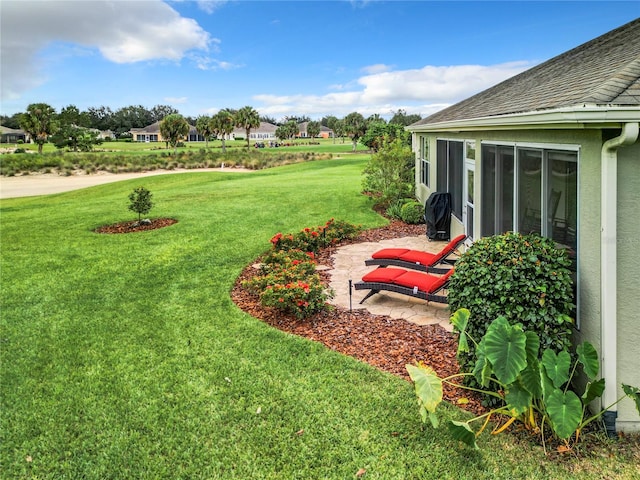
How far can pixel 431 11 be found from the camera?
23719 mm

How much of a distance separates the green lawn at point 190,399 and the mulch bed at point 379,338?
0.25 meters

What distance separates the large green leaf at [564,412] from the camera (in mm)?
3654

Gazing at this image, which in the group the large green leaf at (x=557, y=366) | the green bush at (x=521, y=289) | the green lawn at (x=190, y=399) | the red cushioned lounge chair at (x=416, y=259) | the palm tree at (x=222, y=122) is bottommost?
the green lawn at (x=190, y=399)


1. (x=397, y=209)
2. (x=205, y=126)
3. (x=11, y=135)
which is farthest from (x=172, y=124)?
(x=11, y=135)

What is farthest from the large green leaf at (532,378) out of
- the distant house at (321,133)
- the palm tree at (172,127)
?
the distant house at (321,133)

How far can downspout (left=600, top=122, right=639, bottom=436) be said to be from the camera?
396 cm

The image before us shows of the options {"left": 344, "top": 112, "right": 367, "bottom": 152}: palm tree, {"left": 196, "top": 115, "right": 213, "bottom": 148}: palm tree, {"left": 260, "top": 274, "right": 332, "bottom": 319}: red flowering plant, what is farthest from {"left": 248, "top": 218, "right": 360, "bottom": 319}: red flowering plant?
{"left": 196, "top": 115, "right": 213, "bottom": 148}: palm tree

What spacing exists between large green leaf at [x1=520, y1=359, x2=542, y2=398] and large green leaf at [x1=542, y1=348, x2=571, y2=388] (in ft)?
0.27

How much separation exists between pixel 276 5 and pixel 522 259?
83.2ft

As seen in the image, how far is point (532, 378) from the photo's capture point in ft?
13.1

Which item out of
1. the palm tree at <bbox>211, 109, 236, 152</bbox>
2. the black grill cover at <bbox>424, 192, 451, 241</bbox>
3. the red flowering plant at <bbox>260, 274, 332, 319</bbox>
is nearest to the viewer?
the red flowering plant at <bbox>260, 274, 332, 319</bbox>

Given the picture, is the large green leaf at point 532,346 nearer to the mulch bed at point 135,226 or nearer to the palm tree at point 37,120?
the mulch bed at point 135,226

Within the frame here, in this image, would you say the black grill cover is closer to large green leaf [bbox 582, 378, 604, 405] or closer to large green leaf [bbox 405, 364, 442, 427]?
large green leaf [bbox 582, 378, 604, 405]

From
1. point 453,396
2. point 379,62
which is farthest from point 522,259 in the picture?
point 379,62
